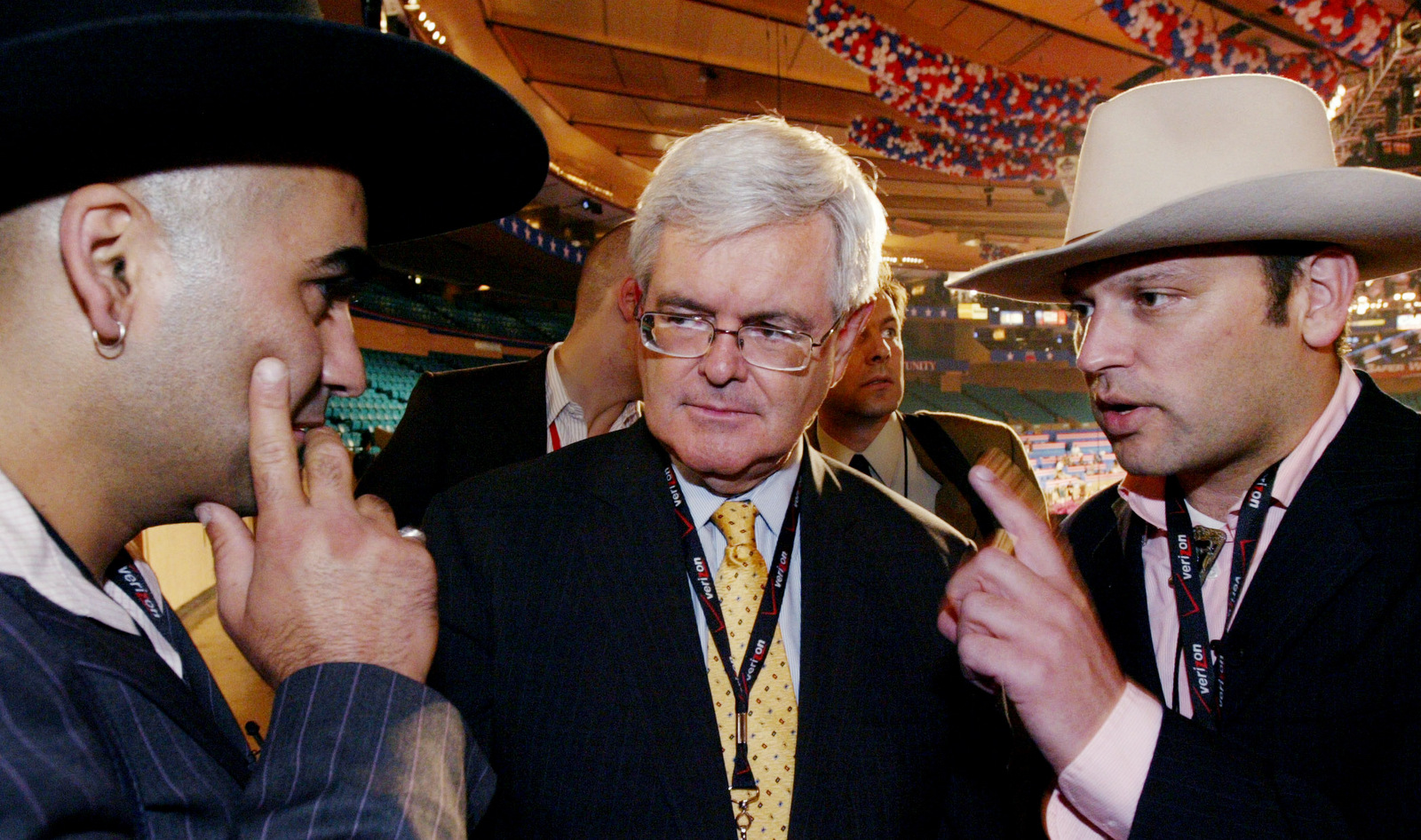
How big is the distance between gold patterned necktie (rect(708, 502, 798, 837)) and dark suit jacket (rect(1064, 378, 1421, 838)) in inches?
22.0

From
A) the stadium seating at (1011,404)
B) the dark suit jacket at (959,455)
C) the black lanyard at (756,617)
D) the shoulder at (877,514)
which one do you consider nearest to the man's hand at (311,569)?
the black lanyard at (756,617)

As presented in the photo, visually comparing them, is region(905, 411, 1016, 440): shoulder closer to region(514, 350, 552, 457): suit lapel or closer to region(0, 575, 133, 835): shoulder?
region(514, 350, 552, 457): suit lapel

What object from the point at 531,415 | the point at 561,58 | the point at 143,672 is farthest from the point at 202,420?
the point at 561,58

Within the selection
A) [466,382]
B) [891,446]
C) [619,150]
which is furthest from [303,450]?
[619,150]

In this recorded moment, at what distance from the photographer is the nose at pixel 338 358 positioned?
3.95 ft

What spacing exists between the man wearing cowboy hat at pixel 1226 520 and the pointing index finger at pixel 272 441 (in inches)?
39.3

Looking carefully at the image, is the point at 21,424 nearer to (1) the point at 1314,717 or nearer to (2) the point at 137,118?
(2) the point at 137,118

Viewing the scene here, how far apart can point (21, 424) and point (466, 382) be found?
6.11 ft

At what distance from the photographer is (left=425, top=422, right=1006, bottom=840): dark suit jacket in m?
1.33

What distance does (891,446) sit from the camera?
3.70 meters

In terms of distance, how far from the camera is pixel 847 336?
1.84 metres

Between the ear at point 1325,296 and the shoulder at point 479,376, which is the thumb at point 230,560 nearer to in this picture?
the shoulder at point 479,376

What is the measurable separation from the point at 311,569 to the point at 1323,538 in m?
1.63

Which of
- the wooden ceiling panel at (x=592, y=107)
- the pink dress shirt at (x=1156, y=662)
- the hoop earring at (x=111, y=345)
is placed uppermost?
the wooden ceiling panel at (x=592, y=107)
